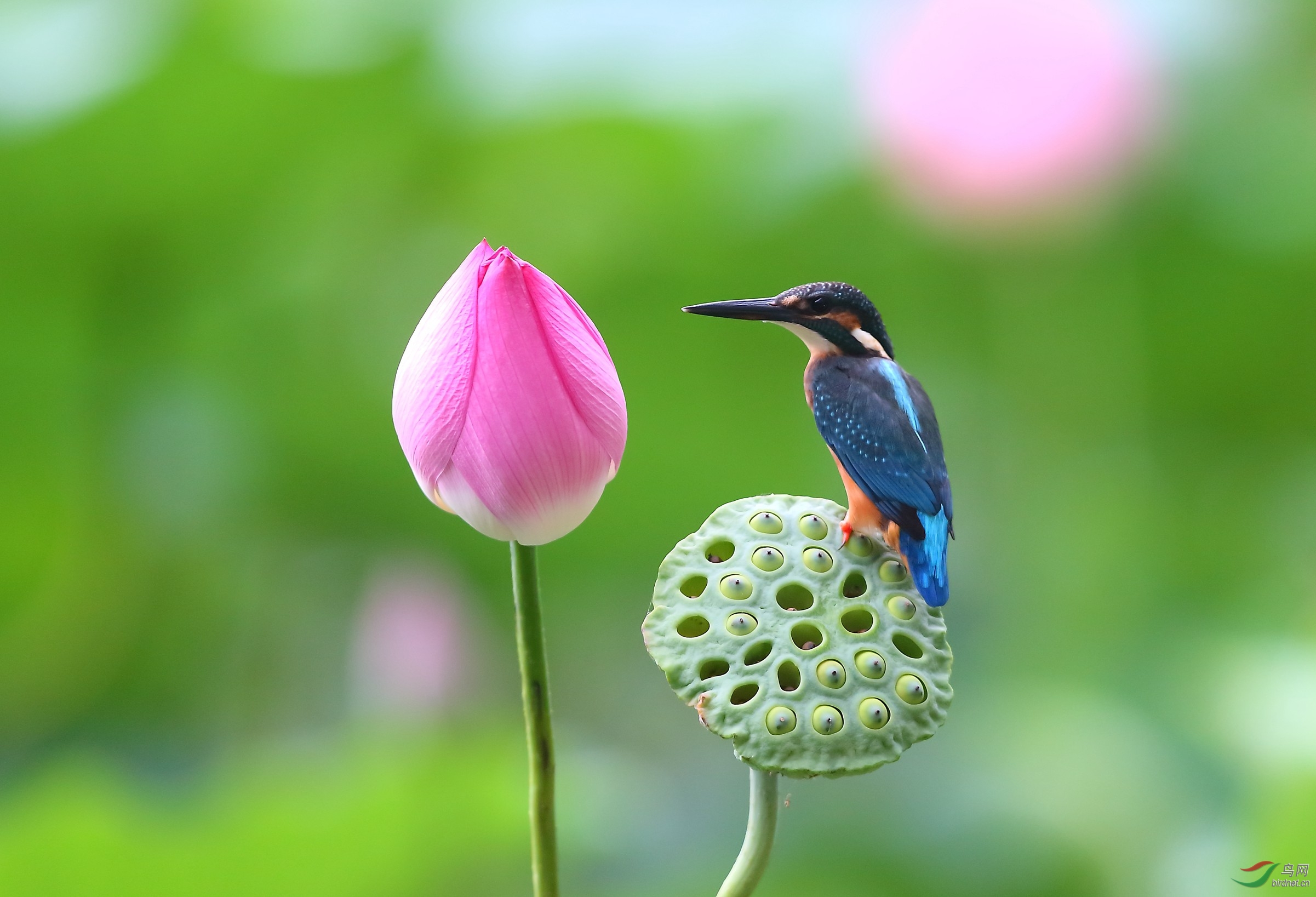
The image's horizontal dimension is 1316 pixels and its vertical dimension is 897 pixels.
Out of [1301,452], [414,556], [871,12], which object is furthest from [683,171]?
[1301,452]

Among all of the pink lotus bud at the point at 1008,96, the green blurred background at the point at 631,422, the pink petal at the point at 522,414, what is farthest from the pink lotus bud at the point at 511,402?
the pink lotus bud at the point at 1008,96

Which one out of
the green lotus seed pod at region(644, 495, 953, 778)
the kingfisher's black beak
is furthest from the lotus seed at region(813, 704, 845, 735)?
the kingfisher's black beak

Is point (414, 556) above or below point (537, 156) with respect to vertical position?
below

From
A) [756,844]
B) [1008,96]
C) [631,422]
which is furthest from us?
[631,422]

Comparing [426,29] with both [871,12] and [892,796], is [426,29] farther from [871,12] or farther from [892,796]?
[892,796]

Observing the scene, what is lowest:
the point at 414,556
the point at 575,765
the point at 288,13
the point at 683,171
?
the point at 575,765

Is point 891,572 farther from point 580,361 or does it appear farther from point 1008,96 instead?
point 1008,96

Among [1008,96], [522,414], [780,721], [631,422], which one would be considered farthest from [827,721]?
[631,422]
